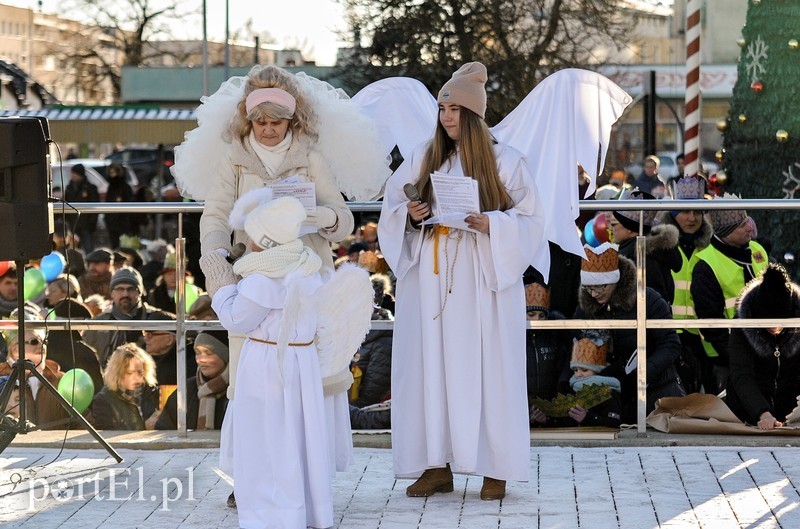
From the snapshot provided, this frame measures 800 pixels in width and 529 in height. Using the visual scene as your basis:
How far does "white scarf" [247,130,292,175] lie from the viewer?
5.73 m

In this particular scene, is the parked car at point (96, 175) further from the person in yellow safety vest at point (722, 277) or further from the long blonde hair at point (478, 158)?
the long blonde hair at point (478, 158)

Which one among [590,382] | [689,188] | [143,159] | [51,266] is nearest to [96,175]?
[143,159]

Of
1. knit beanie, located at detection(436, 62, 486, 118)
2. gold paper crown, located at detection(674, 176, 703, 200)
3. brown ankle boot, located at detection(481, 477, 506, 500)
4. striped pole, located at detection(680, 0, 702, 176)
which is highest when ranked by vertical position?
striped pole, located at detection(680, 0, 702, 176)

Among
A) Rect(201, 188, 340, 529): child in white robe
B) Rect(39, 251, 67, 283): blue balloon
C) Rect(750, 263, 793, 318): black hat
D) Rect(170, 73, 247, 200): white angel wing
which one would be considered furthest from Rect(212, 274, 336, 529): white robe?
Rect(39, 251, 67, 283): blue balloon

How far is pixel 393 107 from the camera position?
6.73 metres

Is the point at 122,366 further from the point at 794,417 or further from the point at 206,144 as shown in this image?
the point at 794,417

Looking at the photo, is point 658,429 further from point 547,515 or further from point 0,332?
point 0,332

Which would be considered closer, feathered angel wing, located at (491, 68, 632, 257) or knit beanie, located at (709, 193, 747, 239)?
feathered angel wing, located at (491, 68, 632, 257)

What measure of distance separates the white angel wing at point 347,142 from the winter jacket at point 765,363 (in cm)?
236

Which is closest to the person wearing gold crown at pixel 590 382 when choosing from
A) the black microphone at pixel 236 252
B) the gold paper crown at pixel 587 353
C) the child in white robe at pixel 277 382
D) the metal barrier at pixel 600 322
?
the gold paper crown at pixel 587 353

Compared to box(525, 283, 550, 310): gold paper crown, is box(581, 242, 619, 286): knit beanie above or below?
above

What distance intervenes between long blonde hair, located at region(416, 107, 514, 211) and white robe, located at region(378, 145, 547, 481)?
0.05m

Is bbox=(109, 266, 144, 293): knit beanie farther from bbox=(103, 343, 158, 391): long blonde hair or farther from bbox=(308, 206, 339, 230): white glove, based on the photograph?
bbox=(308, 206, 339, 230): white glove

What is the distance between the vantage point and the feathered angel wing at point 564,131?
6.52 metres
